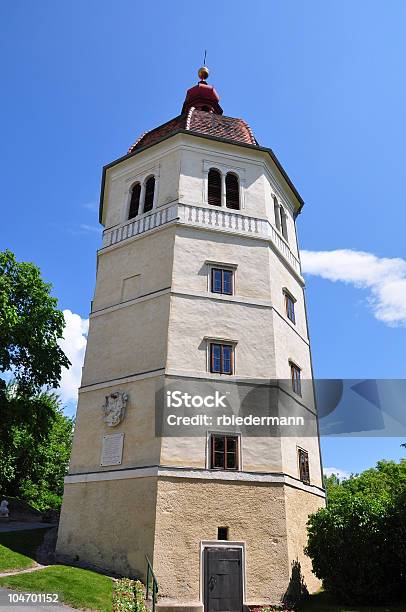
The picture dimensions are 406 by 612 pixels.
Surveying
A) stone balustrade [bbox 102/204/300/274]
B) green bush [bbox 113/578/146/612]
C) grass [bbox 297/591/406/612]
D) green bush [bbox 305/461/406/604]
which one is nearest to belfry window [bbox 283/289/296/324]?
stone balustrade [bbox 102/204/300/274]

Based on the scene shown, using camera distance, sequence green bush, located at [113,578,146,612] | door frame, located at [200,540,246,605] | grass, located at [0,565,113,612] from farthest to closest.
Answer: door frame, located at [200,540,246,605] → green bush, located at [113,578,146,612] → grass, located at [0,565,113,612]

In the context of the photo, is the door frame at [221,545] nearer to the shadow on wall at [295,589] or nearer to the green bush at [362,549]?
the shadow on wall at [295,589]

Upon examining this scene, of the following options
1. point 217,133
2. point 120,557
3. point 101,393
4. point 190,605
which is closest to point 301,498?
point 190,605

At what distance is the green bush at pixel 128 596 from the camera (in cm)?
1184

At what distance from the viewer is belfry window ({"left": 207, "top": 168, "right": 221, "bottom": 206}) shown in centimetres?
2097

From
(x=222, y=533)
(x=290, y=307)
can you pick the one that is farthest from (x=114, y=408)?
(x=290, y=307)

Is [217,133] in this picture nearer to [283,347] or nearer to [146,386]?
[283,347]

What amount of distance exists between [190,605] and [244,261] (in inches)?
472

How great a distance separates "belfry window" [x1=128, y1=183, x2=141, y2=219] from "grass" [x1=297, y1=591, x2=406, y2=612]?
1615cm

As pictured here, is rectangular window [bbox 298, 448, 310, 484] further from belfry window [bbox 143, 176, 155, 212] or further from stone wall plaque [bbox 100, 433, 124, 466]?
belfry window [bbox 143, 176, 155, 212]

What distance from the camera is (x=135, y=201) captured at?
73.0 feet

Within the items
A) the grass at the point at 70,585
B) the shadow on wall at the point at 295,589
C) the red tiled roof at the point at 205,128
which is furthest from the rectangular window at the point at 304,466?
the red tiled roof at the point at 205,128

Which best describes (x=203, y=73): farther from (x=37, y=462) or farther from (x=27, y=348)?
(x=37, y=462)

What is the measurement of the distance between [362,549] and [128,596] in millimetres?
6651
